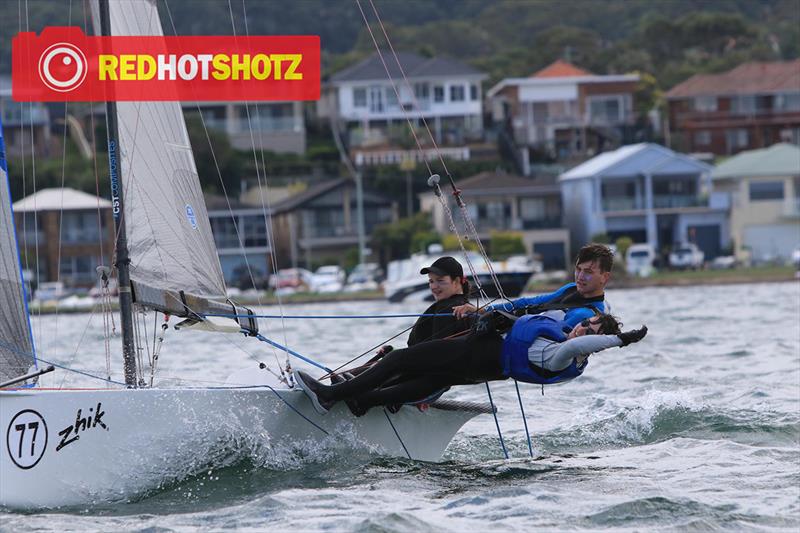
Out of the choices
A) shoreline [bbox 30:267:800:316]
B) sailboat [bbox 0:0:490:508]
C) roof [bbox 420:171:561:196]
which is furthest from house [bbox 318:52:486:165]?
sailboat [bbox 0:0:490:508]

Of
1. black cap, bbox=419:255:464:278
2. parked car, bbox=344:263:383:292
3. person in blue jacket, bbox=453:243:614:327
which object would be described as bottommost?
parked car, bbox=344:263:383:292

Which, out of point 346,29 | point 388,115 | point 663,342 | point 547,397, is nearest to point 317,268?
point 388,115

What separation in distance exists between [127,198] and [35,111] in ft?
201

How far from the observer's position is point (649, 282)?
4238 centimetres

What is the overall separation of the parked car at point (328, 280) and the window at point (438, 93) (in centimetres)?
1940

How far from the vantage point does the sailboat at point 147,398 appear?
829 centimetres

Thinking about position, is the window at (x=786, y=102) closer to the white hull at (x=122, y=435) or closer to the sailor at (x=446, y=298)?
the sailor at (x=446, y=298)

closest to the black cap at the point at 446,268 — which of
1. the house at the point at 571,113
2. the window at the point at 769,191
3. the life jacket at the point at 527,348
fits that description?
the life jacket at the point at 527,348

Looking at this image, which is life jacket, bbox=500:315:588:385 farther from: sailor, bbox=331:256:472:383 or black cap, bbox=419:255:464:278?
black cap, bbox=419:255:464:278

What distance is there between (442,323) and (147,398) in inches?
74.8

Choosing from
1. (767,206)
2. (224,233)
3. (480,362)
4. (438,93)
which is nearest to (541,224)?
(767,206)

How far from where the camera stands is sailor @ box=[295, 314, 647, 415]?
8.36 metres

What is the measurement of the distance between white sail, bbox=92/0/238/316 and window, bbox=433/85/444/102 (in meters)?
58.8

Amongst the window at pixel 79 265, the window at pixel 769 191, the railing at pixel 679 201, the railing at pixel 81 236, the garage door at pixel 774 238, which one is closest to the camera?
the garage door at pixel 774 238
